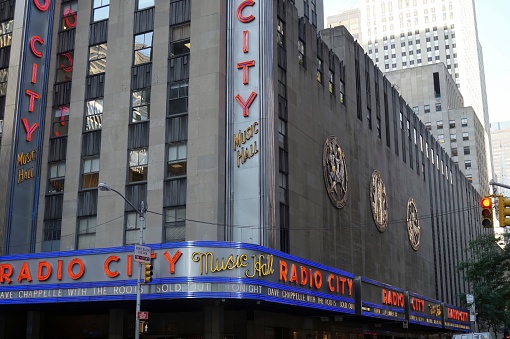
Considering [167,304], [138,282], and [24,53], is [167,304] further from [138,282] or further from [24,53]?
[24,53]

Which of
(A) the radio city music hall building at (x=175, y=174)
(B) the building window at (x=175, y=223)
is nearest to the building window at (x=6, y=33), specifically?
(A) the radio city music hall building at (x=175, y=174)

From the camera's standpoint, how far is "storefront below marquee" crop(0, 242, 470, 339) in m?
34.1

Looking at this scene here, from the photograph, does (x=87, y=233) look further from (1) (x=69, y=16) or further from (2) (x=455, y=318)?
(2) (x=455, y=318)

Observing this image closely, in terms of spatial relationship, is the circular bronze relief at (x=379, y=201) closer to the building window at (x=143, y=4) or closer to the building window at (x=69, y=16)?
the building window at (x=143, y=4)

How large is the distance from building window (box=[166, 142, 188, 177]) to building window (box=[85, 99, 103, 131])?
6.09 m

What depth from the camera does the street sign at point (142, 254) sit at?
3109 cm

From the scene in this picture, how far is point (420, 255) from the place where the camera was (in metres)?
75.2

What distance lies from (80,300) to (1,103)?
17.8 metres

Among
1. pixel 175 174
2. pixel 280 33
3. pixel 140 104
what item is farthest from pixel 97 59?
pixel 280 33

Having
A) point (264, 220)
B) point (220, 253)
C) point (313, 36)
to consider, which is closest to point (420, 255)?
point (313, 36)

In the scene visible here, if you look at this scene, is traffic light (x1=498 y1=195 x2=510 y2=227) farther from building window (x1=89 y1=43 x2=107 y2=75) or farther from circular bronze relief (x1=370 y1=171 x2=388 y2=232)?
circular bronze relief (x1=370 y1=171 x2=388 y2=232)

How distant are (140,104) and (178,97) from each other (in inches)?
114

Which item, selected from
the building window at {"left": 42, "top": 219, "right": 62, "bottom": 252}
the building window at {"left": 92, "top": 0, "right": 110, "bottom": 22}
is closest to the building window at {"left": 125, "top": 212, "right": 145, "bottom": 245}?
the building window at {"left": 42, "top": 219, "right": 62, "bottom": 252}

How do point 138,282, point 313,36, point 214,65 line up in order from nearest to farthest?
point 138,282
point 214,65
point 313,36
